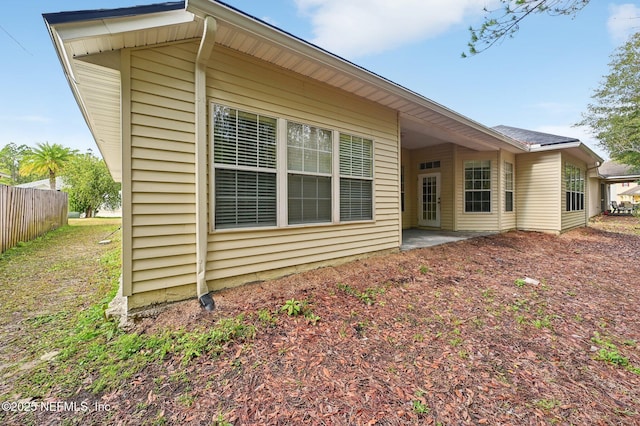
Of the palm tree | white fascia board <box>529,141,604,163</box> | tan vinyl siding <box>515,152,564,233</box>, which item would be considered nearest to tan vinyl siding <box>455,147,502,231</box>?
white fascia board <box>529,141,604,163</box>

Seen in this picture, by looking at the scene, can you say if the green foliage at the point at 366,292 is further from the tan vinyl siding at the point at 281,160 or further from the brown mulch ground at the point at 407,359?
the tan vinyl siding at the point at 281,160

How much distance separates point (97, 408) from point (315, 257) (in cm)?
295

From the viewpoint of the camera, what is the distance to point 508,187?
9383 mm

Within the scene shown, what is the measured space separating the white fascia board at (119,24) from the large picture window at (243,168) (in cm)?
91

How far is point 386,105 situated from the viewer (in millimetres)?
5273

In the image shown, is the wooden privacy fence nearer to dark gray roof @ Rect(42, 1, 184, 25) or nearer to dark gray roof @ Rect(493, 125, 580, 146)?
dark gray roof @ Rect(42, 1, 184, 25)

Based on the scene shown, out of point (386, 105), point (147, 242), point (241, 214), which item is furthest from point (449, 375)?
point (386, 105)

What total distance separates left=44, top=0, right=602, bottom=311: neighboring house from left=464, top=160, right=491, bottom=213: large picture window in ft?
12.6

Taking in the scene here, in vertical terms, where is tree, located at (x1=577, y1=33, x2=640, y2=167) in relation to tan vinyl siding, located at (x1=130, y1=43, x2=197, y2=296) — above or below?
above

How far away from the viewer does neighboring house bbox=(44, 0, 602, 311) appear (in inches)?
109

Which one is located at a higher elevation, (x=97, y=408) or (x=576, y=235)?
(x=576, y=235)

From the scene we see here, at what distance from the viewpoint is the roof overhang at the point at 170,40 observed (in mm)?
2510

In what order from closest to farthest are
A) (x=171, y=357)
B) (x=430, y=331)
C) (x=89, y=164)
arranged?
(x=171, y=357), (x=430, y=331), (x=89, y=164)

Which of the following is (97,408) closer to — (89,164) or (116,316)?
(116,316)
